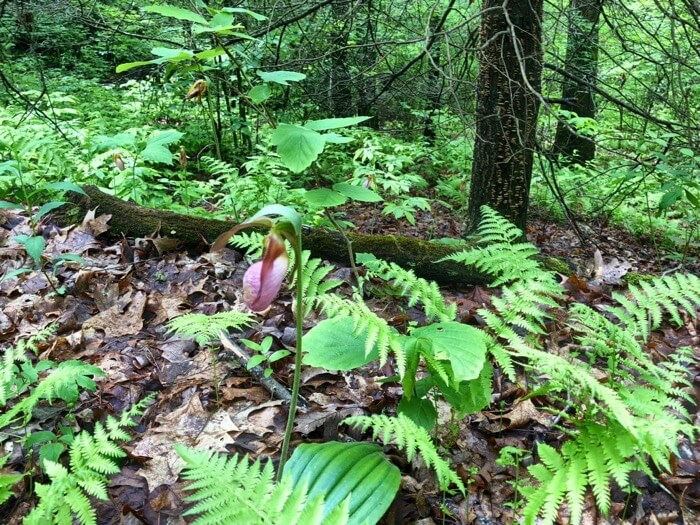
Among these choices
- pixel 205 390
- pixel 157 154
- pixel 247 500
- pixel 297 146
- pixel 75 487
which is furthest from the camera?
pixel 157 154

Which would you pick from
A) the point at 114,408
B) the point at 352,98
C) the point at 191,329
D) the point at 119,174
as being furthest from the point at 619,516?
the point at 352,98

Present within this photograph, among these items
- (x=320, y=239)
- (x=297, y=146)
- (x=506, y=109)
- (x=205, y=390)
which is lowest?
(x=205, y=390)

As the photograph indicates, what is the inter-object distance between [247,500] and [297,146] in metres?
1.35

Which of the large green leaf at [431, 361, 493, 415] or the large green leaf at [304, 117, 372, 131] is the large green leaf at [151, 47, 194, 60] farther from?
the large green leaf at [431, 361, 493, 415]

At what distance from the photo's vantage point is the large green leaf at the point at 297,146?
1.92 metres

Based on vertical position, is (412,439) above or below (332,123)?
below

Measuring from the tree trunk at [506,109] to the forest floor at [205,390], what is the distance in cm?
92

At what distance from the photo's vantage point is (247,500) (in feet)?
3.42

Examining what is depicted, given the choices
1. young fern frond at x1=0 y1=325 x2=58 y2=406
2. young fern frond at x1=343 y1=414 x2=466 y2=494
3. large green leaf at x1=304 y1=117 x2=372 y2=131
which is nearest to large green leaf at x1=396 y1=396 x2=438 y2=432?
young fern frond at x1=343 y1=414 x2=466 y2=494

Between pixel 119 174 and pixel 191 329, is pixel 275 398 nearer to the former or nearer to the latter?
pixel 191 329

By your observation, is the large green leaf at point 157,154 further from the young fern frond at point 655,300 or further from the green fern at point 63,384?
the young fern frond at point 655,300

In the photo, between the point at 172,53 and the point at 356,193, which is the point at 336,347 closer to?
the point at 356,193

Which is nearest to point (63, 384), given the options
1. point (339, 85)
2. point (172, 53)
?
point (172, 53)

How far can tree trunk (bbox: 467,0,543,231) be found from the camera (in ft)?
10.8
